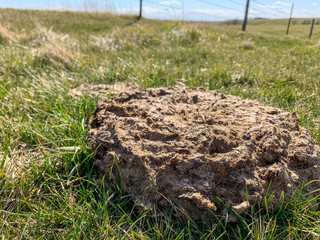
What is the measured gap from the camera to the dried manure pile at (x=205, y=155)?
1501mm

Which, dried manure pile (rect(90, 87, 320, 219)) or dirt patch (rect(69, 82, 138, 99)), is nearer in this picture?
dried manure pile (rect(90, 87, 320, 219))

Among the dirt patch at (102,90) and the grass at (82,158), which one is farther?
the dirt patch at (102,90)

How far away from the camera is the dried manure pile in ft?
4.92

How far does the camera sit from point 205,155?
1.58 m

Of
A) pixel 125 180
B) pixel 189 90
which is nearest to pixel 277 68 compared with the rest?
pixel 189 90

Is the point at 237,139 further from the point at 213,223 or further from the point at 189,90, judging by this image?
the point at 189,90


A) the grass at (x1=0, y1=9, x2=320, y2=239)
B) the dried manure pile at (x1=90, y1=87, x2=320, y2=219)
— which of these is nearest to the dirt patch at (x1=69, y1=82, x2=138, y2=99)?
the grass at (x1=0, y1=9, x2=320, y2=239)

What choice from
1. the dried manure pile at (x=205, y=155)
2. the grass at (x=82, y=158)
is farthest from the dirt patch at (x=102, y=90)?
the dried manure pile at (x=205, y=155)

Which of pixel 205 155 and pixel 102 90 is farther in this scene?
pixel 102 90

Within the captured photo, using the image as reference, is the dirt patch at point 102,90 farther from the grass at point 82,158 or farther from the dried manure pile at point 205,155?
the dried manure pile at point 205,155

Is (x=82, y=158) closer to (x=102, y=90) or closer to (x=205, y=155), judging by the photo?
(x=205, y=155)

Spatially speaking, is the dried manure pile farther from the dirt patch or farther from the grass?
the dirt patch

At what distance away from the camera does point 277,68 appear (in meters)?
4.05

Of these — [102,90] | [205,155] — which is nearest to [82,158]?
[205,155]
